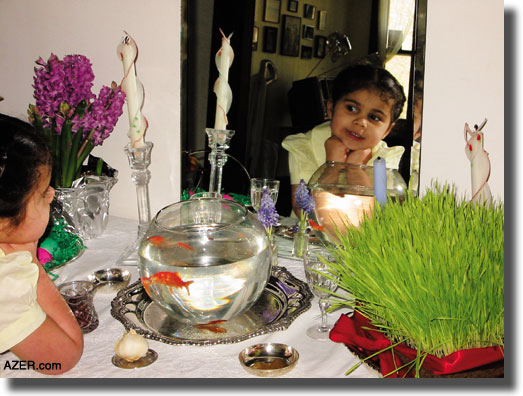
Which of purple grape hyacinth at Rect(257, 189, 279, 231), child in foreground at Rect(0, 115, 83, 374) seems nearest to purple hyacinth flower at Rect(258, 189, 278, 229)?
purple grape hyacinth at Rect(257, 189, 279, 231)

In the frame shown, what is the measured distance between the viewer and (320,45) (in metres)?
1.02

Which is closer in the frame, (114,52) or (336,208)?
(336,208)

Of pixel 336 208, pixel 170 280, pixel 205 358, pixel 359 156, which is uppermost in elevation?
pixel 359 156

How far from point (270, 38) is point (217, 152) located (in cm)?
28

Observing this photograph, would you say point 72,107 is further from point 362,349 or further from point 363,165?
point 362,349

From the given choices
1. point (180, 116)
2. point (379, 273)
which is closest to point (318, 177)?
point (180, 116)

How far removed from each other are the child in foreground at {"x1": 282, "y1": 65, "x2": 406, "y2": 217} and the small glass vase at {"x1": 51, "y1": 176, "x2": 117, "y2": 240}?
1.67ft

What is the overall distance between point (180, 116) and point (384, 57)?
1.74 ft

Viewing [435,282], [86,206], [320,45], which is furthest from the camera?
[86,206]

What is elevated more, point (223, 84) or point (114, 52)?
point (114, 52)

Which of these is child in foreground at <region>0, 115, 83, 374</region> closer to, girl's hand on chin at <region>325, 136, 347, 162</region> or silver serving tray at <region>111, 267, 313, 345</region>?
silver serving tray at <region>111, 267, 313, 345</region>

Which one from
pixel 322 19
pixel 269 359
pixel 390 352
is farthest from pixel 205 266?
pixel 322 19

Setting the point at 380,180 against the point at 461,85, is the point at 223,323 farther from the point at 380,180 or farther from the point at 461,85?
the point at 461,85

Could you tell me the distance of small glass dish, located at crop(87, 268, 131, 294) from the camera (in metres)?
0.89
